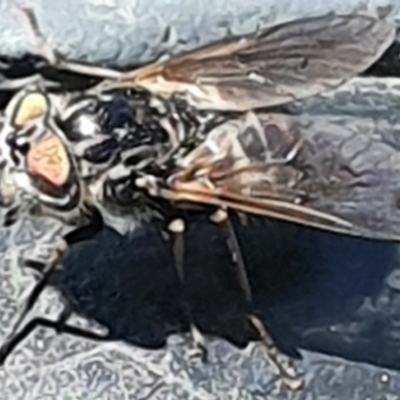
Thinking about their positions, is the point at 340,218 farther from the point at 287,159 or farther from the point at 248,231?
the point at 248,231

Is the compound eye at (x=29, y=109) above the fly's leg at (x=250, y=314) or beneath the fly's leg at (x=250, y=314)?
above

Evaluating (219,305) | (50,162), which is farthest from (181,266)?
(50,162)

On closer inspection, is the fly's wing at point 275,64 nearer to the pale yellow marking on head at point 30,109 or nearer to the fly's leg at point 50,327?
the pale yellow marking on head at point 30,109

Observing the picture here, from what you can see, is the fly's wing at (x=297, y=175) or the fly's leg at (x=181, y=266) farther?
the fly's leg at (x=181, y=266)

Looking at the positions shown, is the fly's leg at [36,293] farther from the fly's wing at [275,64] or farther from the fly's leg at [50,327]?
the fly's wing at [275,64]

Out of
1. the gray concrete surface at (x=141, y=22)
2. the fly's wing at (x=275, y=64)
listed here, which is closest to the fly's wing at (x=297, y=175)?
the fly's wing at (x=275, y=64)

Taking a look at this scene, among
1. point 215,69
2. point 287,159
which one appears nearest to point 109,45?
point 215,69

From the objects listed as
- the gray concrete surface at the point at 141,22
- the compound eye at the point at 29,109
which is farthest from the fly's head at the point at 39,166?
the gray concrete surface at the point at 141,22

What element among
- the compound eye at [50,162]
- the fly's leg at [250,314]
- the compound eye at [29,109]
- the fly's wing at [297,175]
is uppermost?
the compound eye at [29,109]

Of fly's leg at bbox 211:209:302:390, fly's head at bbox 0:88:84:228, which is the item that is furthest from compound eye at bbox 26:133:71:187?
fly's leg at bbox 211:209:302:390
